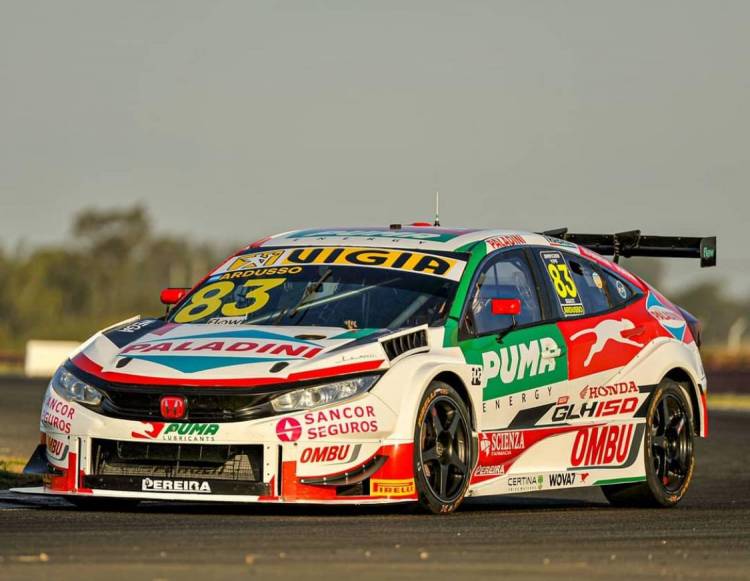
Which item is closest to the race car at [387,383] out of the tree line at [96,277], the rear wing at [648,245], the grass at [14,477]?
the rear wing at [648,245]

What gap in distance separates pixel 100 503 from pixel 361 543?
108 inches

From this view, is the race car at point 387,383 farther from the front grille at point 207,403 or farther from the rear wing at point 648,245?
the rear wing at point 648,245

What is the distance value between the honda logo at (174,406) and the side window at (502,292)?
1.82 metres

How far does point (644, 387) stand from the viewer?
11.0 meters

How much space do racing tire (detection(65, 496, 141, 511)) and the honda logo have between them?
0.79 metres

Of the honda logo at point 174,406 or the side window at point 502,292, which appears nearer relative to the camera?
the honda logo at point 174,406

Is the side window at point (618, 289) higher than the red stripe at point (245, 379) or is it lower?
higher

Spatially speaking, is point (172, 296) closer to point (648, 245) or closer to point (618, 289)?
point (618, 289)

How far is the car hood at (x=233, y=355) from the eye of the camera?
28.2 ft

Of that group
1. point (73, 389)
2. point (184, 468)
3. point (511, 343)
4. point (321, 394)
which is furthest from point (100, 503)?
point (511, 343)

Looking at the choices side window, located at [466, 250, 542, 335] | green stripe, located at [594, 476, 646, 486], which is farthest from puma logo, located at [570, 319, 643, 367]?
green stripe, located at [594, 476, 646, 486]

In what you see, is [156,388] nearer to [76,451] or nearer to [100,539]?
[76,451]

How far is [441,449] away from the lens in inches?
359

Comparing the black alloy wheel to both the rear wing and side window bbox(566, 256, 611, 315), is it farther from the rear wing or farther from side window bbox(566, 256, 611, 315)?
the rear wing
